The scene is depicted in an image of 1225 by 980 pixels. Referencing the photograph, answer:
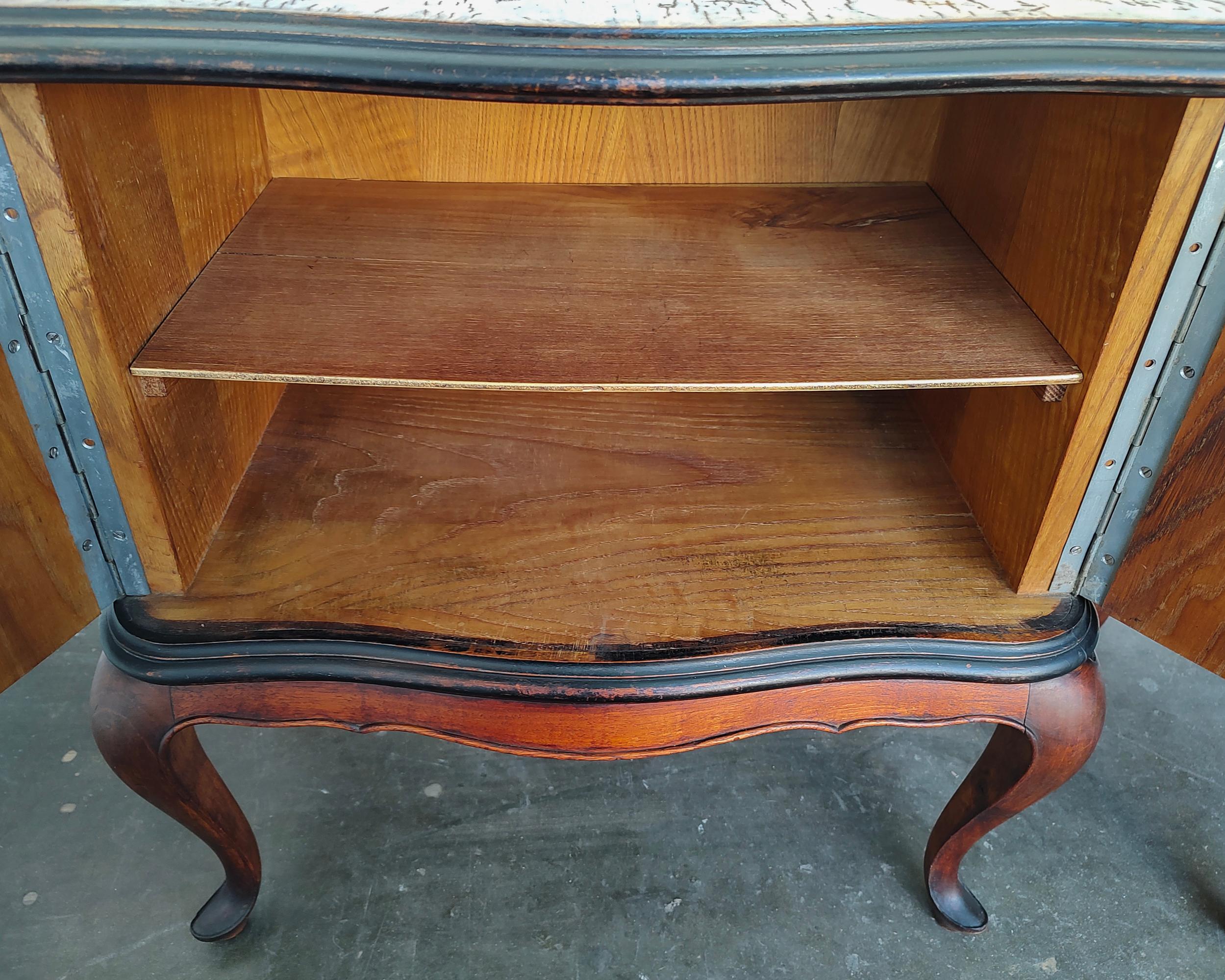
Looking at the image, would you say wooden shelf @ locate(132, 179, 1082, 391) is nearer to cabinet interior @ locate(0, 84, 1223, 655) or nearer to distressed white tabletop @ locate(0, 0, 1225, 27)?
cabinet interior @ locate(0, 84, 1223, 655)

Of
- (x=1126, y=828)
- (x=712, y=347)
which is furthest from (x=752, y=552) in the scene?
(x=1126, y=828)

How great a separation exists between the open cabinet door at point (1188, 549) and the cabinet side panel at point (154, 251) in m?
0.72

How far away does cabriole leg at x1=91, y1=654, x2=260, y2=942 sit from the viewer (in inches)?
30.0

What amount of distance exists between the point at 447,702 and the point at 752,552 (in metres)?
0.28

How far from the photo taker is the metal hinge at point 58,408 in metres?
0.56

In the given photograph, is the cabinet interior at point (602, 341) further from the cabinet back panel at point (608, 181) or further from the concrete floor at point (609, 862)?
the concrete floor at point (609, 862)

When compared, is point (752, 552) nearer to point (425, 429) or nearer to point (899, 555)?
point (899, 555)

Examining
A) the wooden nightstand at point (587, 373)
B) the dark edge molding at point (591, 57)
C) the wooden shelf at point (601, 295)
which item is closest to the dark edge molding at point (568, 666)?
the wooden nightstand at point (587, 373)

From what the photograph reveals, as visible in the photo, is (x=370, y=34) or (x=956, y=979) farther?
(x=956, y=979)

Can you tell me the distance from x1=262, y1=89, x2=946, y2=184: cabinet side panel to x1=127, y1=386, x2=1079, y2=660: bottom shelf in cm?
22

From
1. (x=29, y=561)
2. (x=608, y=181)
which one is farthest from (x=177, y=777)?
(x=608, y=181)

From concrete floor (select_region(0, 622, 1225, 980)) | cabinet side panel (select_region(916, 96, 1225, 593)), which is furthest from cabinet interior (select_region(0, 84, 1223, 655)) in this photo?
concrete floor (select_region(0, 622, 1225, 980))

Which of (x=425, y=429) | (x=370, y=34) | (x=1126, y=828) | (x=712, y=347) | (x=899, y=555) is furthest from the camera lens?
(x=1126, y=828)

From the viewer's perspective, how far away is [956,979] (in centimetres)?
101
